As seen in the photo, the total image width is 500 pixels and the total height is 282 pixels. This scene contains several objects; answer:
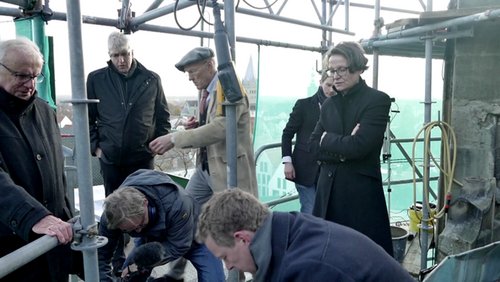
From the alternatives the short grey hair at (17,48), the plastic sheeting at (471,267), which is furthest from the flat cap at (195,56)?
the plastic sheeting at (471,267)

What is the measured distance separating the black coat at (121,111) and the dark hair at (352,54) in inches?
64.8

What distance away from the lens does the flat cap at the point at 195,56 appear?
293 cm

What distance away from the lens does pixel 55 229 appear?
5.31 ft

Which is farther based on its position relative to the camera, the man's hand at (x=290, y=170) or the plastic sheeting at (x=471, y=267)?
the man's hand at (x=290, y=170)

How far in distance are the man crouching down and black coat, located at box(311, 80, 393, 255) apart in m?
1.15

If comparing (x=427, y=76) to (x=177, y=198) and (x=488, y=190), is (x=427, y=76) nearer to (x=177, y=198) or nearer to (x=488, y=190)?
(x=488, y=190)

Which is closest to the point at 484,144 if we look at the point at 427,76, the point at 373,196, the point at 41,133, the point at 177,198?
the point at 427,76

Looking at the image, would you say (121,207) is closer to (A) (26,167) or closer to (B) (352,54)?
(A) (26,167)

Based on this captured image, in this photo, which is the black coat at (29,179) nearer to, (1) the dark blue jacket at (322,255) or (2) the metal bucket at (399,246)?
(1) the dark blue jacket at (322,255)

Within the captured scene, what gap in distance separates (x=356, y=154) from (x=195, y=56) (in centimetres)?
121

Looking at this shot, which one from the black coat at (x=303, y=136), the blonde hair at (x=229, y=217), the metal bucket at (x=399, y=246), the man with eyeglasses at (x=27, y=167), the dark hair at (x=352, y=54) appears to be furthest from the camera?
the metal bucket at (x=399, y=246)

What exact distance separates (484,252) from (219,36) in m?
1.65

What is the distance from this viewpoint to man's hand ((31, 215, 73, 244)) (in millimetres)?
1596

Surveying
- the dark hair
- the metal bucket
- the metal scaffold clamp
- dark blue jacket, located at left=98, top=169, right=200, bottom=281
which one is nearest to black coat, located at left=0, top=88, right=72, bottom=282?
the metal scaffold clamp
